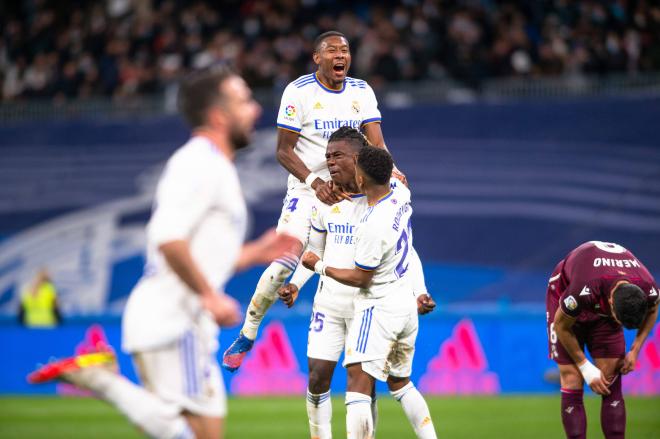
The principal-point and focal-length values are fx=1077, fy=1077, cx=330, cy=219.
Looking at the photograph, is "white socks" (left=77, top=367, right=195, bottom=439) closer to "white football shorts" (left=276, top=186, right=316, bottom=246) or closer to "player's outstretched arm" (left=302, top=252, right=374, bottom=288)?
"player's outstretched arm" (left=302, top=252, right=374, bottom=288)

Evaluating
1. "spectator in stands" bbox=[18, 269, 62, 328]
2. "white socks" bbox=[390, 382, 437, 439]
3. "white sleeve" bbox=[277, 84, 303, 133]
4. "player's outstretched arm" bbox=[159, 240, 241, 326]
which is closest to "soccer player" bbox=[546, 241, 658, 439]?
"white socks" bbox=[390, 382, 437, 439]

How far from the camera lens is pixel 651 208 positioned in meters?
19.0

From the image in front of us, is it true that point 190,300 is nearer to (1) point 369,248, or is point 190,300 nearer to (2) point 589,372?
(1) point 369,248

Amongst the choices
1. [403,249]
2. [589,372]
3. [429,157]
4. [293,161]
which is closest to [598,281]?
[589,372]

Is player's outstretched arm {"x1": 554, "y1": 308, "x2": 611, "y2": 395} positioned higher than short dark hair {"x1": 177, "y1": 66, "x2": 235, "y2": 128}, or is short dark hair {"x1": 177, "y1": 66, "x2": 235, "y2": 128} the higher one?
short dark hair {"x1": 177, "y1": 66, "x2": 235, "y2": 128}

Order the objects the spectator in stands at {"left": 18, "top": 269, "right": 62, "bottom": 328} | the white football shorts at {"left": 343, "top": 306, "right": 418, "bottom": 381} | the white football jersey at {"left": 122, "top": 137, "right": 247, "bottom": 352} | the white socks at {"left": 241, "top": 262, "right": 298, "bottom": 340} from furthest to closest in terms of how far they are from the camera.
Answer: the spectator in stands at {"left": 18, "top": 269, "right": 62, "bottom": 328}
the white socks at {"left": 241, "top": 262, "right": 298, "bottom": 340}
the white football shorts at {"left": 343, "top": 306, "right": 418, "bottom": 381}
the white football jersey at {"left": 122, "top": 137, "right": 247, "bottom": 352}

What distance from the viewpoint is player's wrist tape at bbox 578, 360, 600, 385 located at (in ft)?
27.7

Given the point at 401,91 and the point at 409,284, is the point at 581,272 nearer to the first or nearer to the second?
the point at 409,284

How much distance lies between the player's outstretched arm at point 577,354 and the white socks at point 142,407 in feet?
12.6

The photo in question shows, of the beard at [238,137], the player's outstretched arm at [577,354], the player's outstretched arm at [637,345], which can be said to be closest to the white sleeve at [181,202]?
the beard at [238,137]

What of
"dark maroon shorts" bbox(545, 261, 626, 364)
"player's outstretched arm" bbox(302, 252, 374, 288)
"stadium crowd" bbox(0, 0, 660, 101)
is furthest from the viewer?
"stadium crowd" bbox(0, 0, 660, 101)

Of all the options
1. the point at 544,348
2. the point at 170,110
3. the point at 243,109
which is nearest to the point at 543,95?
the point at 544,348

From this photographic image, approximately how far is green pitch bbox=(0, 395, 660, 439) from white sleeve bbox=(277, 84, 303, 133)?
14.2ft

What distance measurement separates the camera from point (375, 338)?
8203mm
